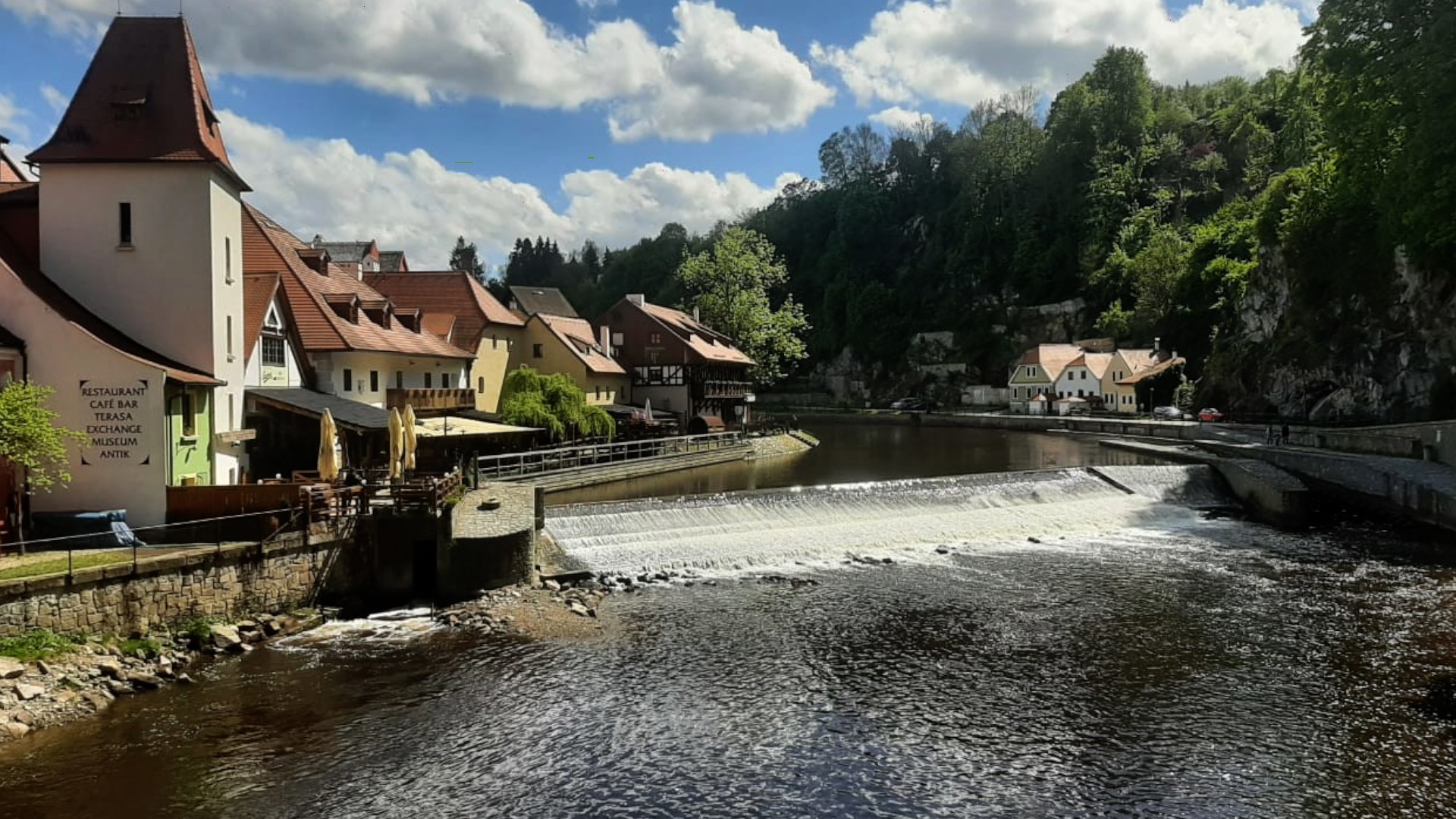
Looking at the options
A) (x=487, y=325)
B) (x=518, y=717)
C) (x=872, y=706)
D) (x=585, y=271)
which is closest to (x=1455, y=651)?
(x=872, y=706)

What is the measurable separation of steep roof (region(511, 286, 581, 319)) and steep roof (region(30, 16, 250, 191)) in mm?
36746

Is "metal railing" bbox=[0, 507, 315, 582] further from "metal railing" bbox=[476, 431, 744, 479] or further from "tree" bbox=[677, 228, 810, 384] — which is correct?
"tree" bbox=[677, 228, 810, 384]

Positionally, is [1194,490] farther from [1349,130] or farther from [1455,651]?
[1455,651]

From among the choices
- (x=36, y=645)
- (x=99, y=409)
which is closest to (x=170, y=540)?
(x=99, y=409)

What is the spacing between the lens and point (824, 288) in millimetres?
126312

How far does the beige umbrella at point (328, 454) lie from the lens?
20.2 meters

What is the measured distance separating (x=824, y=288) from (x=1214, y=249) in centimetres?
5505

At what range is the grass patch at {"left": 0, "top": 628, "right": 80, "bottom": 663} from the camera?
13.9 metres

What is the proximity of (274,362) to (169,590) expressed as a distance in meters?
13.0

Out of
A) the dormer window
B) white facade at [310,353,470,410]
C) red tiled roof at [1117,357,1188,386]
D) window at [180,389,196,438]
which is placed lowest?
window at [180,389,196,438]

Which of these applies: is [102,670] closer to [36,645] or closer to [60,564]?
[36,645]

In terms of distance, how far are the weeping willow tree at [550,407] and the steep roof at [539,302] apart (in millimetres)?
20266

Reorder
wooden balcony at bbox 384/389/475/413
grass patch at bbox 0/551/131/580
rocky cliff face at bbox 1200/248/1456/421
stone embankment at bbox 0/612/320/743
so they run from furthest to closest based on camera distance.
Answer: rocky cliff face at bbox 1200/248/1456/421 < wooden balcony at bbox 384/389/475/413 < grass patch at bbox 0/551/131/580 < stone embankment at bbox 0/612/320/743

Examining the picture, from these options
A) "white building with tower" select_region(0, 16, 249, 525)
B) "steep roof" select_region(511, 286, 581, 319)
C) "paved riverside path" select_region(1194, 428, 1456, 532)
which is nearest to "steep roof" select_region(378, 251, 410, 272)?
"steep roof" select_region(511, 286, 581, 319)
